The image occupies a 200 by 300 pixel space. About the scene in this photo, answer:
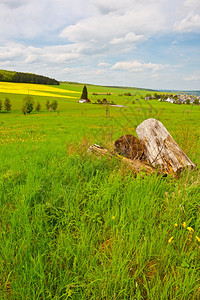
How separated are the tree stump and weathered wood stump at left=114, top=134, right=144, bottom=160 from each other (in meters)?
0.16

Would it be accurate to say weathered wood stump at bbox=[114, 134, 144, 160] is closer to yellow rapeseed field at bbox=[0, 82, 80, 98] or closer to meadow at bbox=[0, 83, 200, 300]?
meadow at bbox=[0, 83, 200, 300]

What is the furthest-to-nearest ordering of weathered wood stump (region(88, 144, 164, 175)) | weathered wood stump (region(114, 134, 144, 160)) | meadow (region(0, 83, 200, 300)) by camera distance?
weathered wood stump (region(114, 134, 144, 160)), weathered wood stump (region(88, 144, 164, 175)), meadow (region(0, 83, 200, 300))

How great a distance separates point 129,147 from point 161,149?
0.94 metres

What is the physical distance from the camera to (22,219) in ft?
7.53

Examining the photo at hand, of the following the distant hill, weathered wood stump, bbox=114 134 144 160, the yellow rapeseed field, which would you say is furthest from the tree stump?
the distant hill

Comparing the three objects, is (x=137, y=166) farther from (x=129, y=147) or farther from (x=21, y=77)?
(x=21, y=77)

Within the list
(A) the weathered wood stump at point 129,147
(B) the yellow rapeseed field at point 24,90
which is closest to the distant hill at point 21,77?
(B) the yellow rapeseed field at point 24,90

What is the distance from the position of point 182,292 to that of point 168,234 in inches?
23.8

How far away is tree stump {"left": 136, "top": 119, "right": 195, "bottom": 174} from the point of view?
3.73m

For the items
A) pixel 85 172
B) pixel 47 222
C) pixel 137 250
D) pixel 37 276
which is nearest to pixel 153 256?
pixel 137 250

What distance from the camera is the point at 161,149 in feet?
12.5

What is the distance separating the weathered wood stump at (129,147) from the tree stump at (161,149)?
0.53ft

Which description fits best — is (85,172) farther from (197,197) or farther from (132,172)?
(197,197)

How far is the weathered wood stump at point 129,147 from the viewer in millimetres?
4395
